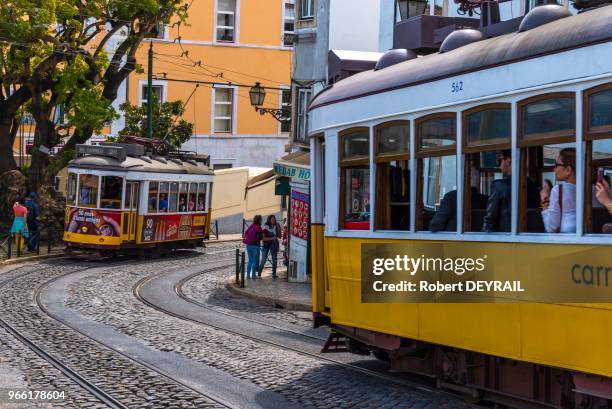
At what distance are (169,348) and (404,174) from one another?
5.04 meters

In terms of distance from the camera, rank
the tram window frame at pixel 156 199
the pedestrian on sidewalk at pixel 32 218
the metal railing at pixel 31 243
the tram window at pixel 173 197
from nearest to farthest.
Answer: the metal railing at pixel 31 243
the tram window frame at pixel 156 199
the pedestrian on sidewalk at pixel 32 218
the tram window at pixel 173 197

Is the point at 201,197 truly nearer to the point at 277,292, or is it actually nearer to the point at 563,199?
the point at 277,292

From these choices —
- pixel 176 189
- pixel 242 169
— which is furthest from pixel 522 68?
pixel 242 169

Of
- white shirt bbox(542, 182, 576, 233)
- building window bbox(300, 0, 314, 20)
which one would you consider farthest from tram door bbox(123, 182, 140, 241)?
white shirt bbox(542, 182, 576, 233)

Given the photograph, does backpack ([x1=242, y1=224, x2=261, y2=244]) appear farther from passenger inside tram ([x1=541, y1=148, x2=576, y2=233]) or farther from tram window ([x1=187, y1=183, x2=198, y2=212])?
passenger inside tram ([x1=541, y1=148, x2=576, y2=233])

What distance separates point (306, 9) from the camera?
3105 cm

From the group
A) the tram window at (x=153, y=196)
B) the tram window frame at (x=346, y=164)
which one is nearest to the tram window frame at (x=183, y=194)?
the tram window at (x=153, y=196)

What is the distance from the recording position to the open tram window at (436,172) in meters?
9.52

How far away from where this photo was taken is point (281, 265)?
32.1 metres

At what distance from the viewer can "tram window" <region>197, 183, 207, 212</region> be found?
35656 millimetres

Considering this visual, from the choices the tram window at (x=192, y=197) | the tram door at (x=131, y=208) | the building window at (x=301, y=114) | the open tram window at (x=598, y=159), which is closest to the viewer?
the open tram window at (x=598, y=159)

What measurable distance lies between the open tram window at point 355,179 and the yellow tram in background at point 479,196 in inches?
0.8

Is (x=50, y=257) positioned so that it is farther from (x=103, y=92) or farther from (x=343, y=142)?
(x=343, y=142)

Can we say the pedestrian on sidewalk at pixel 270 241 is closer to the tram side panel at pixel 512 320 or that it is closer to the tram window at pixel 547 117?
the tram side panel at pixel 512 320
